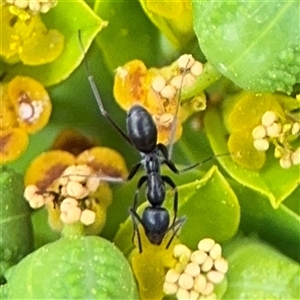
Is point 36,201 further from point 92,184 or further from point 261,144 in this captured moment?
point 261,144

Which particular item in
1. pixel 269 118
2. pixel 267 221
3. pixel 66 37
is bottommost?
pixel 267 221

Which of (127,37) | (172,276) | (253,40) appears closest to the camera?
(253,40)

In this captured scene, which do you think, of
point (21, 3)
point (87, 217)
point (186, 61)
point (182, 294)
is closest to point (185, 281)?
point (182, 294)

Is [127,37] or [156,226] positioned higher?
[127,37]

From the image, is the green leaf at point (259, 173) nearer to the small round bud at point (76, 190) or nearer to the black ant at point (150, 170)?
the black ant at point (150, 170)

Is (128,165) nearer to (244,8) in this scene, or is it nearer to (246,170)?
(246,170)

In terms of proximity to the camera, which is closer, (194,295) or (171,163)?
(194,295)

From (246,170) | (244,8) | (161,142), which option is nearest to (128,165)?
(161,142)

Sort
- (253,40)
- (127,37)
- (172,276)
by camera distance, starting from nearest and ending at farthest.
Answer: (253,40) → (172,276) → (127,37)
